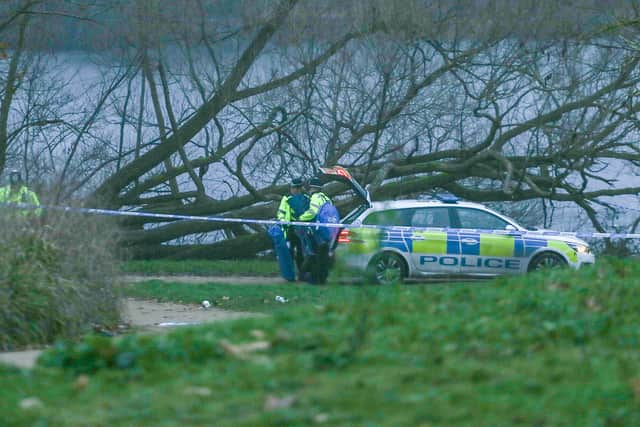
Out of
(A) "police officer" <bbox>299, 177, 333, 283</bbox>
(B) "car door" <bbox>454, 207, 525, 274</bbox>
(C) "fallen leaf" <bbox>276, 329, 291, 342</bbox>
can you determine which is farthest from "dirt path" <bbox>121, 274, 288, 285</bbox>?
(C) "fallen leaf" <bbox>276, 329, 291, 342</bbox>

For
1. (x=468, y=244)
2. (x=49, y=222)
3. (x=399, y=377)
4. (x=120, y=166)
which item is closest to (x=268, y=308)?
(x=49, y=222)

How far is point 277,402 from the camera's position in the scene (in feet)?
16.4

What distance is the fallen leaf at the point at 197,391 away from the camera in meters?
5.19

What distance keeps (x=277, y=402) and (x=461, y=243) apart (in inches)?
488

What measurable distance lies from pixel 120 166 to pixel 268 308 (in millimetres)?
11709

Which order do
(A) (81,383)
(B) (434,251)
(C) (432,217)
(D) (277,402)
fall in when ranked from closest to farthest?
1. (D) (277,402)
2. (A) (81,383)
3. (B) (434,251)
4. (C) (432,217)

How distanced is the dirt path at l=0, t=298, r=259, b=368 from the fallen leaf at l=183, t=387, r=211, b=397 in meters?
5.90

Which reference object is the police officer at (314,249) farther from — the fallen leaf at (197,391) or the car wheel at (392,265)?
the fallen leaf at (197,391)

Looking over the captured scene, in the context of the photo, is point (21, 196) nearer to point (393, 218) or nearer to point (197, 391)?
point (197, 391)

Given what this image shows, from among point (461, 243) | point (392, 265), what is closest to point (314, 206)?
point (392, 265)

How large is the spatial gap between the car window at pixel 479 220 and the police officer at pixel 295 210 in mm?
2634

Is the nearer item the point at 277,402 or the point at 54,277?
the point at 277,402

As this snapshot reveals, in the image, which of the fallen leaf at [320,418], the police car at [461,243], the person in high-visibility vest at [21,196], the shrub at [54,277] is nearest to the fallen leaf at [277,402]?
the fallen leaf at [320,418]

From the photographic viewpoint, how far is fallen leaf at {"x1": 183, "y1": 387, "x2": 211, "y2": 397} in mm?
5188
